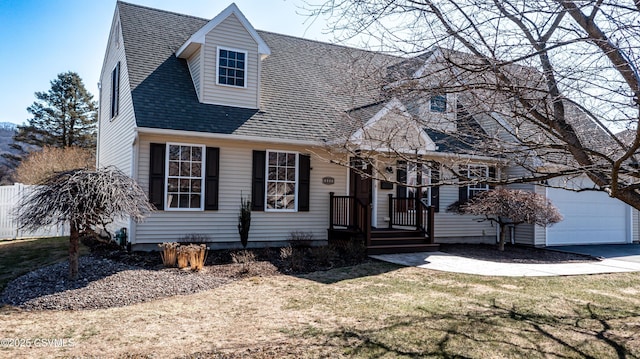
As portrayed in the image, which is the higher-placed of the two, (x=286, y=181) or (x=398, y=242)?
(x=286, y=181)

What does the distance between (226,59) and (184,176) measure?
338 cm

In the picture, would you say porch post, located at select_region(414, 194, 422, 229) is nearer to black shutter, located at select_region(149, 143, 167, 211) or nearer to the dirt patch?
the dirt patch

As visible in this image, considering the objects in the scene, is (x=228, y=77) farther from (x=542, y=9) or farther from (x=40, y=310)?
(x=542, y=9)

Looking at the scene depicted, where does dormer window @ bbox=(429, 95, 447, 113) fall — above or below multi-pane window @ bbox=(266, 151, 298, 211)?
above

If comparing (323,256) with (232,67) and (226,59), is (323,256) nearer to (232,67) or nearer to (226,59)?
(232,67)

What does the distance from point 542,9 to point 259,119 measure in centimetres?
876

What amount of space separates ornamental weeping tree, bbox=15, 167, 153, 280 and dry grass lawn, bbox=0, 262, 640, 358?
164cm

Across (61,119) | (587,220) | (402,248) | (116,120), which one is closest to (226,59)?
(116,120)

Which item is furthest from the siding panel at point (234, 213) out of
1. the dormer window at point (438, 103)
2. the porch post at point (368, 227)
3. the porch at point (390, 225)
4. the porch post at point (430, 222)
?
the dormer window at point (438, 103)

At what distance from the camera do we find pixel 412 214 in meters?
12.8

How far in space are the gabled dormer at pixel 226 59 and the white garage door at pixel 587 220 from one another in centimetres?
981

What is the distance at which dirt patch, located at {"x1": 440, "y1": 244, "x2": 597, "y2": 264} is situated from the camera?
37.4 feet

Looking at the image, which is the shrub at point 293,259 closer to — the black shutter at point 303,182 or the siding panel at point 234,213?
the siding panel at point 234,213

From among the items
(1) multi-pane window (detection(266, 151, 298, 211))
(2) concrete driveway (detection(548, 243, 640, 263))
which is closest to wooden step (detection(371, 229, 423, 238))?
(1) multi-pane window (detection(266, 151, 298, 211))
